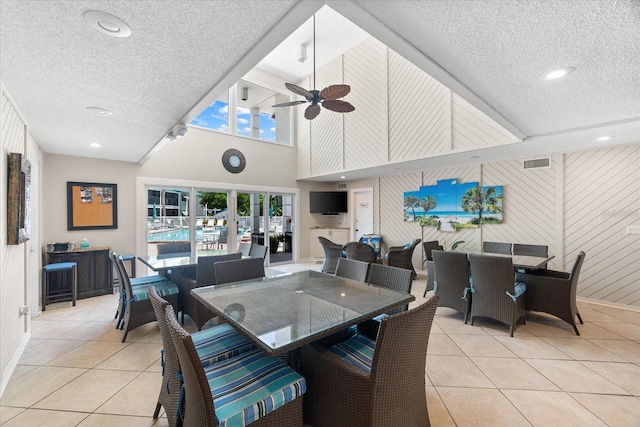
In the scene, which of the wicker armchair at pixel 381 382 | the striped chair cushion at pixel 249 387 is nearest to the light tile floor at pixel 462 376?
the wicker armchair at pixel 381 382

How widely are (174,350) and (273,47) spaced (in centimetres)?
181

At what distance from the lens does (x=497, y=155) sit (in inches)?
183

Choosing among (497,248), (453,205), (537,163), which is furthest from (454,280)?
(537,163)

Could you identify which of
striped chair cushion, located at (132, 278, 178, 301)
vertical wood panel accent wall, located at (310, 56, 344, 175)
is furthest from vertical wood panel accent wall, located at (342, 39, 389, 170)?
striped chair cushion, located at (132, 278, 178, 301)

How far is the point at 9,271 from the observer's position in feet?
7.86

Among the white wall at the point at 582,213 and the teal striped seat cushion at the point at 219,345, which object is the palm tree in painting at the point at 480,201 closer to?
the white wall at the point at 582,213

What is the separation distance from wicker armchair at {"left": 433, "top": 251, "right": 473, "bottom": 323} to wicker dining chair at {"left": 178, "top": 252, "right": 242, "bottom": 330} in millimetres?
2752

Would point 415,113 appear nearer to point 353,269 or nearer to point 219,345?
point 353,269

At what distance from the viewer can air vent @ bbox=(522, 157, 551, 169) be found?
4.72 m

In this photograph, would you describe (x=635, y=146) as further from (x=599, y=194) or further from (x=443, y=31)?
(x=443, y=31)

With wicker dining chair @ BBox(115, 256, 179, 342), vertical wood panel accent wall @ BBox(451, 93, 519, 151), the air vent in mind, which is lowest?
wicker dining chair @ BBox(115, 256, 179, 342)

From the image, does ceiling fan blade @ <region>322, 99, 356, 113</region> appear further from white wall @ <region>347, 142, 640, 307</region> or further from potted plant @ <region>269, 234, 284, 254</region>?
potted plant @ <region>269, 234, 284, 254</region>

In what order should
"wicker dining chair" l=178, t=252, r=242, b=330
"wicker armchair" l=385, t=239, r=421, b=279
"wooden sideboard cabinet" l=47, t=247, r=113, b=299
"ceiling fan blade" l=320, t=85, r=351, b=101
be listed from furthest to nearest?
1. "wicker armchair" l=385, t=239, r=421, b=279
2. "wooden sideboard cabinet" l=47, t=247, r=113, b=299
3. "ceiling fan blade" l=320, t=85, r=351, b=101
4. "wicker dining chair" l=178, t=252, r=242, b=330

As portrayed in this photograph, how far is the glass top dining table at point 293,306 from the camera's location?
140 centimetres
